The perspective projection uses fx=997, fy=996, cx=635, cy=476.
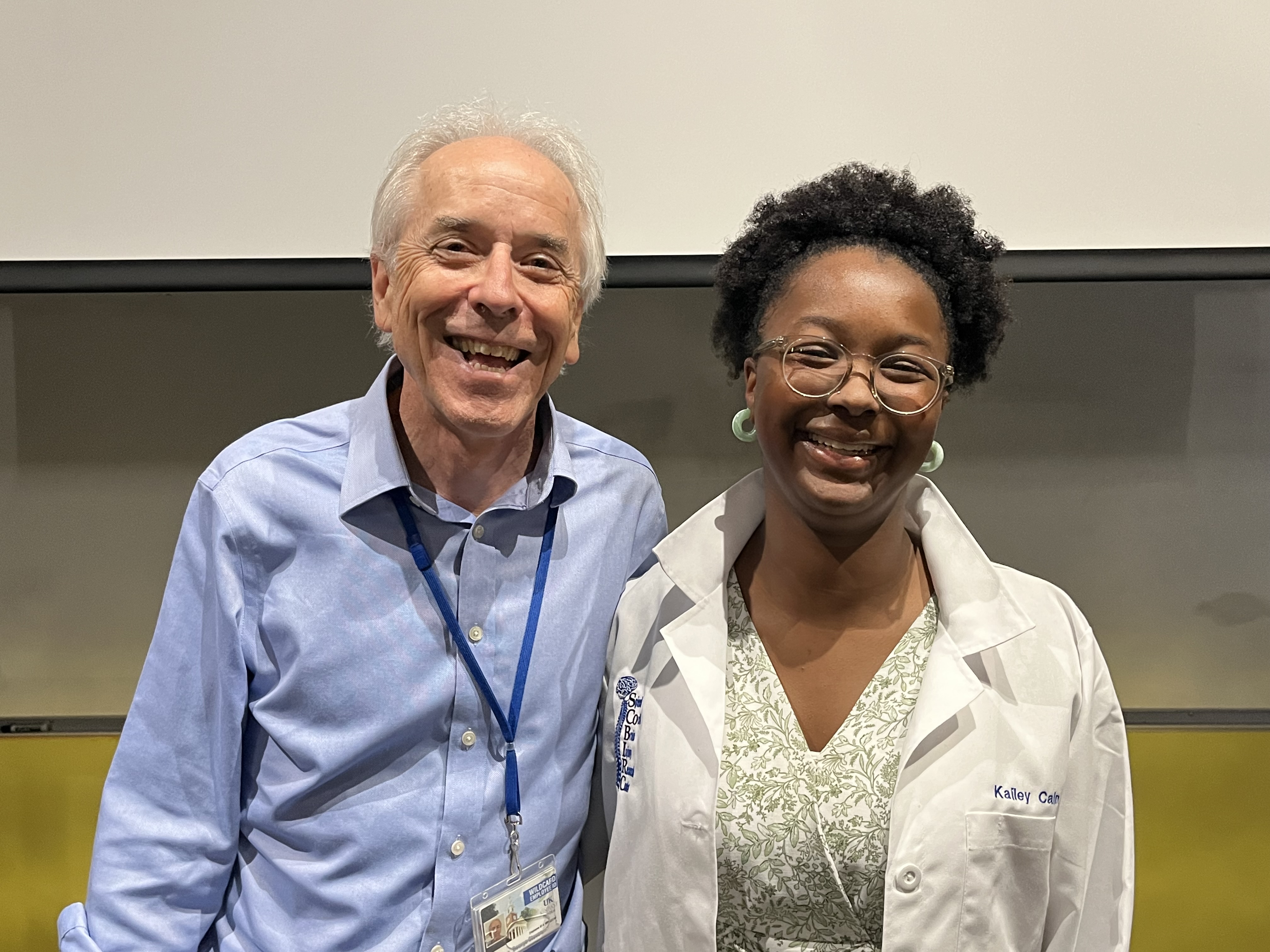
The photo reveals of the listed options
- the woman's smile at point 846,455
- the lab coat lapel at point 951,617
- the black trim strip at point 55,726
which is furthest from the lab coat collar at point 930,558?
the black trim strip at point 55,726

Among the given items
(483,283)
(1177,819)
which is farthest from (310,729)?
(1177,819)

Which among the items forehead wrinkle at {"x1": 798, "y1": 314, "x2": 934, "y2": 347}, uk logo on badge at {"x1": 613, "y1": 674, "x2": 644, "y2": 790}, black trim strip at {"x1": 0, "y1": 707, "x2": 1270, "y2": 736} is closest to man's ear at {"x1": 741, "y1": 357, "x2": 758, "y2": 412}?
forehead wrinkle at {"x1": 798, "y1": 314, "x2": 934, "y2": 347}

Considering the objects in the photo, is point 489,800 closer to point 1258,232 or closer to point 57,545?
point 57,545

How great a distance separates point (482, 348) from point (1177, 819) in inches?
75.9

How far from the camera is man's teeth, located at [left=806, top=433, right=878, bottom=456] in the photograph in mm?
1389

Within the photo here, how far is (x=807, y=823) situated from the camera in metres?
1.38

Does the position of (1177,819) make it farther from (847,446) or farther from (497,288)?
(497,288)

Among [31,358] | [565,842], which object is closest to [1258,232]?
[565,842]

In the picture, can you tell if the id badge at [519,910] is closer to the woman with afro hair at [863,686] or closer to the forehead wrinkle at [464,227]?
the woman with afro hair at [863,686]

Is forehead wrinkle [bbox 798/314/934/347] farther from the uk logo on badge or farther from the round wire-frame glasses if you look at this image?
the uk logo on badge

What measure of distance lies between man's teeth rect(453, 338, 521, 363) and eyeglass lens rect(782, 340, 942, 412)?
405 mm

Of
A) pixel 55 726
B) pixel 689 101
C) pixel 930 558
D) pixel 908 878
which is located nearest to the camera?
pixel 908 878

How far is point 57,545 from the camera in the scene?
2.37 meters

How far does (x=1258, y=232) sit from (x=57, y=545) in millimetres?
2721
